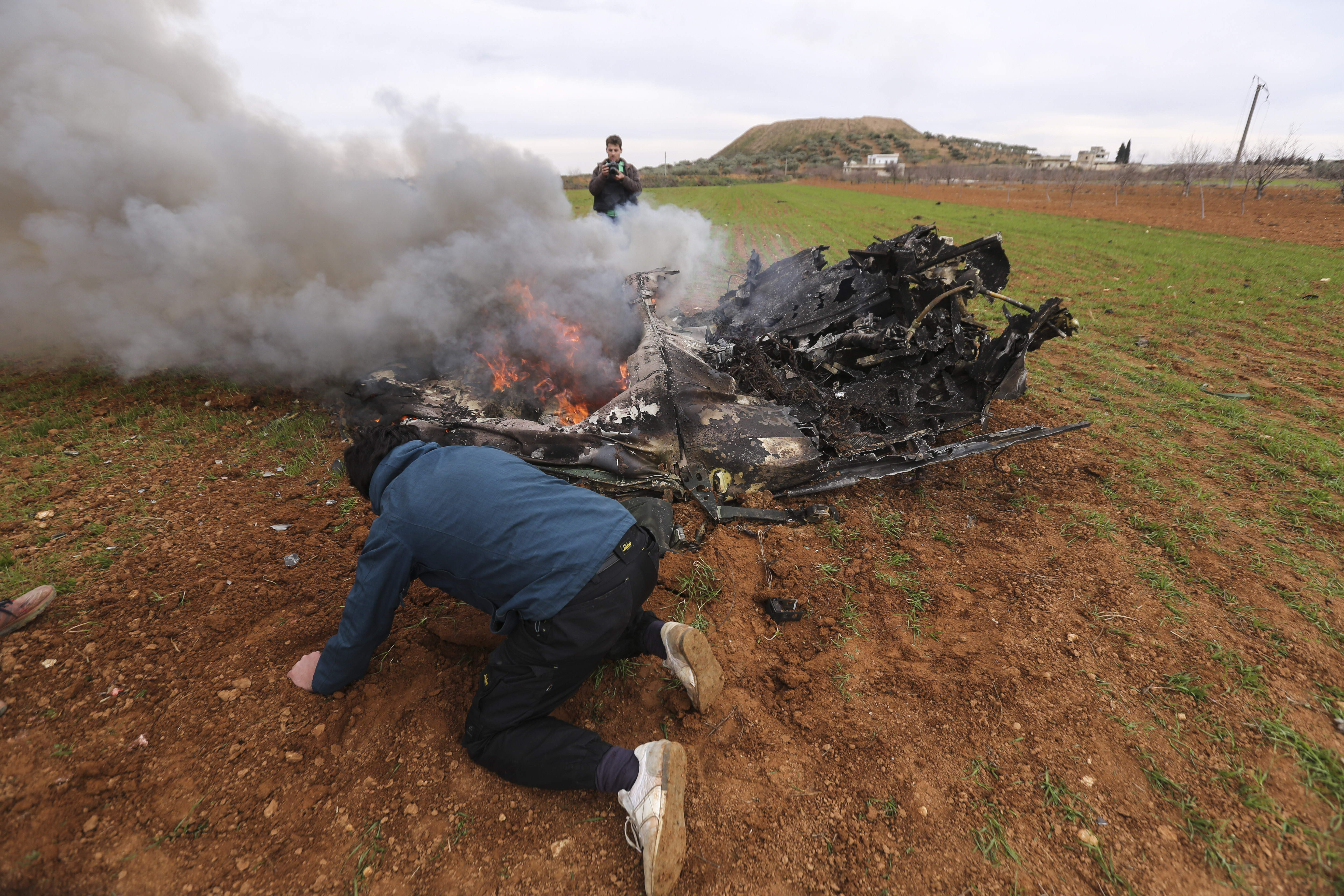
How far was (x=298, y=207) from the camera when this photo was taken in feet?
18.3

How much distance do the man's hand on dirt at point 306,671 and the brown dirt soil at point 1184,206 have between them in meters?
23.3

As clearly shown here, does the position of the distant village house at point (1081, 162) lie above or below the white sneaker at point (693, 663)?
above

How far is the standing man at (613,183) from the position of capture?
7773 millimetres

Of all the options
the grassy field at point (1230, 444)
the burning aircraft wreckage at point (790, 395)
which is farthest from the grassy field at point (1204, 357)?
the burning aircraft wreckage at point (790, 395)

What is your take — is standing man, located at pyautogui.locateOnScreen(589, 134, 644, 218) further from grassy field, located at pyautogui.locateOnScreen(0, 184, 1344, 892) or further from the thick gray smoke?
grassy field, located at pyautogui.locateOnScreen(0, 184, 1344, 892)

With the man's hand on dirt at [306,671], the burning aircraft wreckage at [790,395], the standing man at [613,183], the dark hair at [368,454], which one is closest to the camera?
the dark hair at [368,454]

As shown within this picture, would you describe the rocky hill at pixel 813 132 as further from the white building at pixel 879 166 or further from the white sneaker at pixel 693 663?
the white sneaker at pixel 693 663

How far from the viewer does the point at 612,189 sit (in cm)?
809

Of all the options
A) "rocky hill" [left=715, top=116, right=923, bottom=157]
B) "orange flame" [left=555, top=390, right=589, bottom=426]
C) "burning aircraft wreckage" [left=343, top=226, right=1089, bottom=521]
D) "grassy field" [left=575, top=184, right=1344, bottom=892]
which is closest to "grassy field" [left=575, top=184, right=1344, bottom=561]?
"grassy field" [left=575, top=184, right=1344, bottom=892]

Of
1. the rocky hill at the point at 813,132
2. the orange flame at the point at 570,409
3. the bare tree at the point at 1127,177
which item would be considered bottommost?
the orange flame at the point at 570,409

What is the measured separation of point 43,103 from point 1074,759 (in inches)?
341

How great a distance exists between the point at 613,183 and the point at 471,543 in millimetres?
7506

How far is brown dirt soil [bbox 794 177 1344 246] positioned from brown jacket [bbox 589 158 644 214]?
1911 cm

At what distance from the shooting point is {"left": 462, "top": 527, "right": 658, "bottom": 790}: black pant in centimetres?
198
